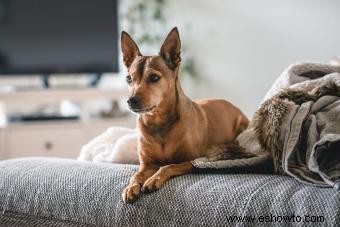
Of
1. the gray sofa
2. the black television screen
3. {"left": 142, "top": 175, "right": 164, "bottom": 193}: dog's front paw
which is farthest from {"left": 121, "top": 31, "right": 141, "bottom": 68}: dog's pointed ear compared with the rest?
the black television screen

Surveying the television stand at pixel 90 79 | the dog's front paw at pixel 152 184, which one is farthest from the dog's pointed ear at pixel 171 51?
the television stand at pixel 90 79

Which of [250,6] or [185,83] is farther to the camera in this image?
[185,83]

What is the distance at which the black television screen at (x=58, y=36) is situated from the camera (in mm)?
3359

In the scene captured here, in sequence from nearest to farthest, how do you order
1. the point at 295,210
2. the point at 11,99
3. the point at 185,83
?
the point at 295,210, the point at 11,99, the point at 185,83

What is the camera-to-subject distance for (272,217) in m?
1.00

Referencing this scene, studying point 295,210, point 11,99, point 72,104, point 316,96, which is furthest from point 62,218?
point 72,104

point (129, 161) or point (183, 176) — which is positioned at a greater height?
point (183, 176)

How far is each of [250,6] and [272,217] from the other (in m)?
2.79

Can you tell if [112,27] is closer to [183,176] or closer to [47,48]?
[47,48]

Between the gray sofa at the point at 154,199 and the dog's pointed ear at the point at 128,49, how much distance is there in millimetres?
394

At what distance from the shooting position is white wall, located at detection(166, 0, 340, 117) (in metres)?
3.25

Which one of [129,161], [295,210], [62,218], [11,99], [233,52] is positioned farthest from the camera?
[233,52]

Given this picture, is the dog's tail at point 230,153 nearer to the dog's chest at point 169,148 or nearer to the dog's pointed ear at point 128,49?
→ the dog's chest at point 169,148

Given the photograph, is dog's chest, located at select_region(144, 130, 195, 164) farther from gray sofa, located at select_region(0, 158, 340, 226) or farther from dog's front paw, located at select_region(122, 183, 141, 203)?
dog's front paw, located at select_region(122, 183, 141, 203)
